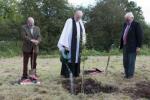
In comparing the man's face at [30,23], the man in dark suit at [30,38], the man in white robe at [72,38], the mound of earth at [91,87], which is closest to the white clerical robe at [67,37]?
the man in white robe at [72,38]

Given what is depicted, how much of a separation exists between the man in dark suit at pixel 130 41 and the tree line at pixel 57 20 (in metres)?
23.7

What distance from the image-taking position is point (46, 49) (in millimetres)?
39188

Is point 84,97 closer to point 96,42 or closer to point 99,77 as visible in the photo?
point 99,77

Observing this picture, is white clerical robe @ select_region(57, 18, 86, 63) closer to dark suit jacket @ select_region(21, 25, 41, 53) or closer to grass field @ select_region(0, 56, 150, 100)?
dark suit jacket @ select_region(21, 25, 41, 53)

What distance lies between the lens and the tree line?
42000 mm

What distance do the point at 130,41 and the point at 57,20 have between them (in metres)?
29.9

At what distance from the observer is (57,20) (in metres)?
42.0

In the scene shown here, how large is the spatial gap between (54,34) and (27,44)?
30.8 metres

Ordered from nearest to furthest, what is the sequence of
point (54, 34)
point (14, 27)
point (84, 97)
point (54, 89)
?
1. point (84, 97)
2. point (54, 89)
3. point (54, 34)
4. point (14, 27)

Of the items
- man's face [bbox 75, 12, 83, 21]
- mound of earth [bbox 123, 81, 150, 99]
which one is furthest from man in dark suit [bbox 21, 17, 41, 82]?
mound of earth [bbox 123, 81, 150, 99]

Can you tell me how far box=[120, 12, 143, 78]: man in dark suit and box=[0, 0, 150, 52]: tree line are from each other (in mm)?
23723

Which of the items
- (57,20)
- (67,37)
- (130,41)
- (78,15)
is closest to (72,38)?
(67,37)

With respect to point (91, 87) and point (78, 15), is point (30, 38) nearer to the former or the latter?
point (78, 15)

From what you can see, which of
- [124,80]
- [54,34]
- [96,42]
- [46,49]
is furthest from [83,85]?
[96,42]
